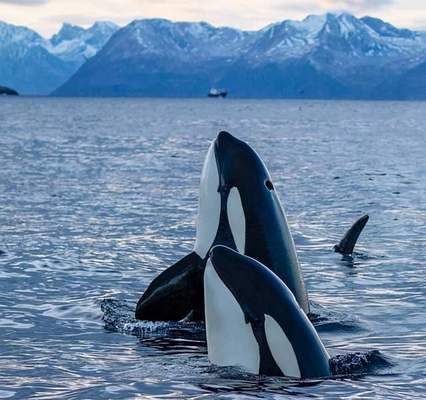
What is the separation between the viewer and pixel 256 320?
8594 mm

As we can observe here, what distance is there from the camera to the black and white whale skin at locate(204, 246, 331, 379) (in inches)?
339

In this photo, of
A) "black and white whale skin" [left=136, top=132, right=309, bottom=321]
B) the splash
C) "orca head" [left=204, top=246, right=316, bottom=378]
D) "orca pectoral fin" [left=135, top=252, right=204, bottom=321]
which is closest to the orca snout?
"black and white whale skin" [left=136, top=132, right=309, bottom=321]

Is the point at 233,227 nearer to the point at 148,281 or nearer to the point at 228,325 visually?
the point at 228,325

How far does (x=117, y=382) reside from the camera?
34.0 ft

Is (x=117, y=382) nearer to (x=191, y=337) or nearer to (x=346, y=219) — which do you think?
(x=191, y=337)

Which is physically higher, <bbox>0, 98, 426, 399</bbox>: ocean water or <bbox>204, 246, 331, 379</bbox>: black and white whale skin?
<bbox>204, 246, 331, 379</bbox>: black and white whale skin

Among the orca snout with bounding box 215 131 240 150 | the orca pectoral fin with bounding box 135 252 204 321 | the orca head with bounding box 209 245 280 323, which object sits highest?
the orca snout with bounding box 215 131 240 150

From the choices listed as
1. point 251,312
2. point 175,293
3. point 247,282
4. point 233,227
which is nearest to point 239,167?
point 233,227

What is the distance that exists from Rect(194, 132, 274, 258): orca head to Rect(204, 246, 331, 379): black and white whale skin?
2.51 meters

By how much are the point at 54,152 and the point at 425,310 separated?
43.2m

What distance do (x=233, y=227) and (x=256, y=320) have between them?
295 cm

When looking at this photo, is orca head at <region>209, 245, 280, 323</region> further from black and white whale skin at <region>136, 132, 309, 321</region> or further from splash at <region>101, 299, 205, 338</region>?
splash at <region>101, 299, 205, 338</region>

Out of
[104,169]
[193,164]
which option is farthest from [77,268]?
[193,164]

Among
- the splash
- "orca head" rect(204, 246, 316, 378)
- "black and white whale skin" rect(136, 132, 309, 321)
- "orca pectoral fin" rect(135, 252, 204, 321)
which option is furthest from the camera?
the splash
